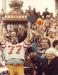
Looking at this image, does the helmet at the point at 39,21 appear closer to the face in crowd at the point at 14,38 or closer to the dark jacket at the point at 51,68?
the face in crowd at the point at 14,38

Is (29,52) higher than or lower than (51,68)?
higher

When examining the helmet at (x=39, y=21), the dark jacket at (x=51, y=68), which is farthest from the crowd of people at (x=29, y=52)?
the helmet at (x=39, y=21)

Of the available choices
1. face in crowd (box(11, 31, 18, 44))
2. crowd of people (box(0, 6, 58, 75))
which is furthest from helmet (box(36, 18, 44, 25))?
face in crowd (box(11, 31, 18, 44))

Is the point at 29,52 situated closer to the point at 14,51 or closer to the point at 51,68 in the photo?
the point at 14,51

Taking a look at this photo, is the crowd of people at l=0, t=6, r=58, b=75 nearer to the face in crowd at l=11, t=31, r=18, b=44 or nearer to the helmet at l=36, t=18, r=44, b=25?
the face in crowd at l=11, t=31, r=18, b=44

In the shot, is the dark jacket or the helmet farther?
the helmet

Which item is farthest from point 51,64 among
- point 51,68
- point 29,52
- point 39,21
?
point 39,21

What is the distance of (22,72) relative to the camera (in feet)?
16.2

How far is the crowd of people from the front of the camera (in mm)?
4977

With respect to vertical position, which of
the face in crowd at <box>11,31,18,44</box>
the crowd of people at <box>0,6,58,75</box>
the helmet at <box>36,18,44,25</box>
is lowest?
the crowd of people at <box>0,6,58,75</box>

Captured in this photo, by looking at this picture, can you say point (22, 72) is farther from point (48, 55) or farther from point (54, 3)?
point (54, 3)

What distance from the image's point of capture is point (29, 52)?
509cm

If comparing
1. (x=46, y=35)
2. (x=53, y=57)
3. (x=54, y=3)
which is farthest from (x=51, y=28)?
(x=54, y=3)

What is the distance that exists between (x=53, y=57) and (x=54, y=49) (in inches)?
3.8
